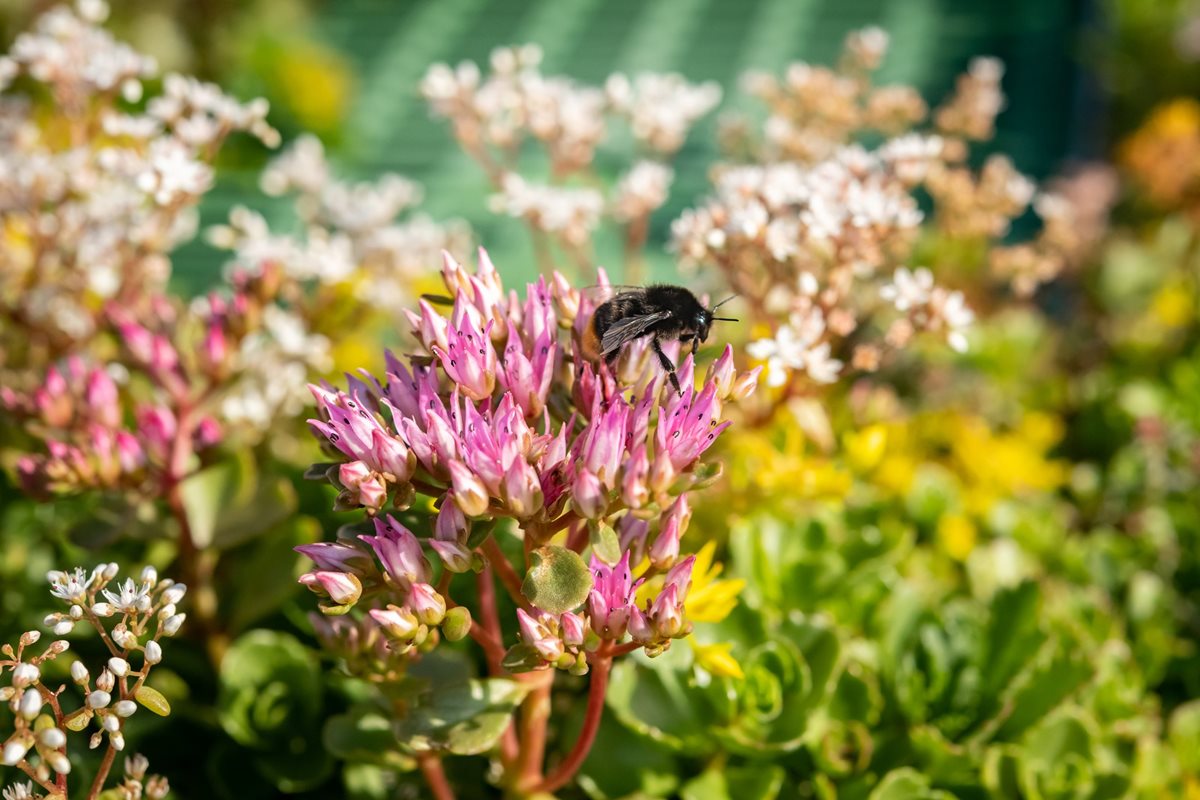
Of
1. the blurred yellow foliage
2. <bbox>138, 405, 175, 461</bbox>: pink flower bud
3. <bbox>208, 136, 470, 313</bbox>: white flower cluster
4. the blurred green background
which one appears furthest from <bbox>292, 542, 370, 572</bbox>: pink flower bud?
the blurred yellow foliage

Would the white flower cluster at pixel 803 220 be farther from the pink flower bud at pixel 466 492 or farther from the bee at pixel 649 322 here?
the pink flower bud at pixel 466 492

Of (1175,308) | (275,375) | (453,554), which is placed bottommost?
(453,554)

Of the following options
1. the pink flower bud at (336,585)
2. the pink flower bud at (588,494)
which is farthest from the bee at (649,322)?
the pink flower bud at (336,585)

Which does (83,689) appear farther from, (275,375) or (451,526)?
(275,375)

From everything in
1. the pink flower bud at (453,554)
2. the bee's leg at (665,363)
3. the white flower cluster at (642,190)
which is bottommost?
the pink flower bud at (453,554)

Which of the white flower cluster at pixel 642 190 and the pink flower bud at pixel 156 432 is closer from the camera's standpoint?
the pink flower bud at pixel 156 432

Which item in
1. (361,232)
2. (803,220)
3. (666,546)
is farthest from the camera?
(361,232)

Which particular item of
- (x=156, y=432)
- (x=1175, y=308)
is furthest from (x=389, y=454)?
(x=1175, y=308)

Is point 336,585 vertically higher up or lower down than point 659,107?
lower down

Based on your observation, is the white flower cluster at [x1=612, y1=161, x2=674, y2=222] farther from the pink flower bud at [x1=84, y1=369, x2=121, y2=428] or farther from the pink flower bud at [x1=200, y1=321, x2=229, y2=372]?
the pink flower bud at [x1=84, y1=369, x2=121, y2=428]
